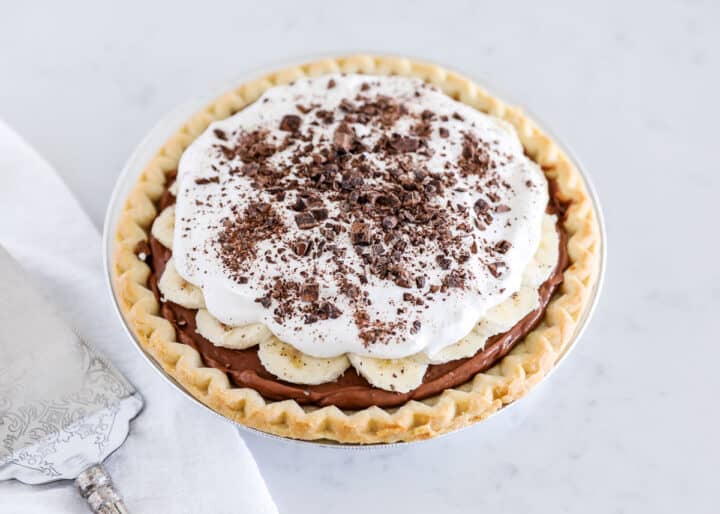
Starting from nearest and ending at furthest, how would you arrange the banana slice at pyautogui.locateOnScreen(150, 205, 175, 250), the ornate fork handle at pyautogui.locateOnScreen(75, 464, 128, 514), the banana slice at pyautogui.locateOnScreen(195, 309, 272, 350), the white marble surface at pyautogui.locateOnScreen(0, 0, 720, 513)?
1. the ornate fork handle at pyautogui.locateOnScreen(75, 464, 128, 514)
2. the banana slice at pyautogui.locateOnScreen(195, 309, 272, 350)
3. the white marble surface at pyautogui.locateOnScreen(0, 0, 720, 513)
4. the banana slice at pyautogui.locateOnScreen(150, 205, 175, 250)

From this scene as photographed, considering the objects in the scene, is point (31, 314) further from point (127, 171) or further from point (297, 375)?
point (297, 375)

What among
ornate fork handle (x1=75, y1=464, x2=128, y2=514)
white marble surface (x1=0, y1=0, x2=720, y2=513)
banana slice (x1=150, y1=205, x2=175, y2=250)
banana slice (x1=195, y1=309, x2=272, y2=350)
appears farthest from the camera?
banana slice (x1=150, y1=205, x2=175, y2=250)

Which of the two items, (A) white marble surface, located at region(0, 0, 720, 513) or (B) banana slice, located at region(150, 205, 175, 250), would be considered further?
(B) banana slice, located at region(150, 205, 175, 250)

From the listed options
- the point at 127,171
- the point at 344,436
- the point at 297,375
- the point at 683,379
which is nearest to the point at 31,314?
the point at 127,171

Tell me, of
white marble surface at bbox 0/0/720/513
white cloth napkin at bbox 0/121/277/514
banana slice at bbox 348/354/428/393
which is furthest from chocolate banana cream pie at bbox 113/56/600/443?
white marble surface at bbox 0/0/720/513

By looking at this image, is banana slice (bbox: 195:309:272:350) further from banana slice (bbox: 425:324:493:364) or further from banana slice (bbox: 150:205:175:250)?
banana slice (bbox: 425:324:493:364)

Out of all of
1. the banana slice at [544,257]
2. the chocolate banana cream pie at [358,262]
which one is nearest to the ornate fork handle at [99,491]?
the chocolate banana cream pie at [358,262]

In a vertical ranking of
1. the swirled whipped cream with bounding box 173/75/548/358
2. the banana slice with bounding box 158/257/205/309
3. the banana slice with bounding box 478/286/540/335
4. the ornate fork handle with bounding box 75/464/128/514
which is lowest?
the ornate fork handle with bounding box 75/464/128/514

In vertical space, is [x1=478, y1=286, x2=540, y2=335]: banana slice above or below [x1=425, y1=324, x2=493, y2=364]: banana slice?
above

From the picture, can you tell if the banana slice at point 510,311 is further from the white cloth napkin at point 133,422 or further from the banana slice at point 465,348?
the white cloth napkin at point 133,422
